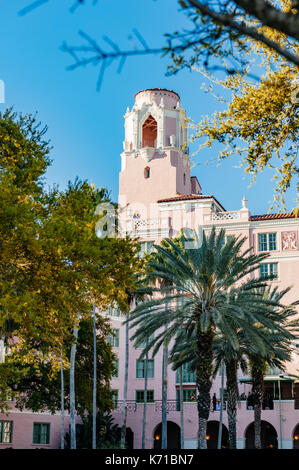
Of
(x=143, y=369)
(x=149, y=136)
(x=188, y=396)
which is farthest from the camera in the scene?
(x=149, y=136)

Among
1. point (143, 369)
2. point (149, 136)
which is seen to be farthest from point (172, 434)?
point (149, 136)

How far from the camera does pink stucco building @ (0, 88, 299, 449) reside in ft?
163

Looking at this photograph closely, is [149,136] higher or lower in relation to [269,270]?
higher

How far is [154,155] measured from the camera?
212ft

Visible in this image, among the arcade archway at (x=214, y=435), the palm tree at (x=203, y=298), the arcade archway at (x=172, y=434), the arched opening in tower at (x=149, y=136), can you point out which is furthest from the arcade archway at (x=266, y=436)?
the arched opening in tower at (x=149, y=136)

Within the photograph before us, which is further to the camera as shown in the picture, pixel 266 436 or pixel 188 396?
pixel 266 436

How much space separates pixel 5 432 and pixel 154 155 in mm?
30618

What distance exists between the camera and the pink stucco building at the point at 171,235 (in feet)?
163

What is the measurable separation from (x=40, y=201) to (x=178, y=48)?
53.4 feet

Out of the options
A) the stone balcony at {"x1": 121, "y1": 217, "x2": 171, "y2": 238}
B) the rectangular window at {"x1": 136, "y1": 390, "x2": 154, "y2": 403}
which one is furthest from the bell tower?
the rectangular window at {"x1": 136, "y1": 390, "x2": 154, "y2": 403}

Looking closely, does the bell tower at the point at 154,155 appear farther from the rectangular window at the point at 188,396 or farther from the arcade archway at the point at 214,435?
the arcade archway at the point at 214,435

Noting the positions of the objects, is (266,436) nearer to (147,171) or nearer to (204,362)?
(204,362)

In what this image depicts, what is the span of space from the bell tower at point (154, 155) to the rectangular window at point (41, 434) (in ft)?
75.3

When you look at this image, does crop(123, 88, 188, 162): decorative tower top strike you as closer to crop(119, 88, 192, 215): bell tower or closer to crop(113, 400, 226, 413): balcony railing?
crop(119, 88, 192, 215): bell tower
